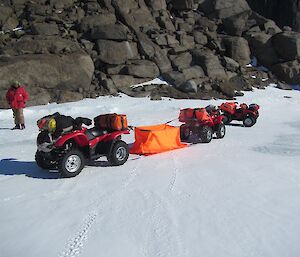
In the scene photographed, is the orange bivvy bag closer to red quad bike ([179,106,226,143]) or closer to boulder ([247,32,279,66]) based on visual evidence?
red quad bike ([179,106,226,143])

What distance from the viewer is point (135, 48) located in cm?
2550

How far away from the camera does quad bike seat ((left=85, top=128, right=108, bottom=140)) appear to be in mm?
8672

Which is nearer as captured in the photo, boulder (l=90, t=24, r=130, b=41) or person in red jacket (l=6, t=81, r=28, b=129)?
person in red jacket (l=6, t=81, r=28, b=129)

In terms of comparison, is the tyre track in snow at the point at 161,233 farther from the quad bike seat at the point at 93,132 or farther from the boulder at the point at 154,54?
the boulder at the point at 154,54

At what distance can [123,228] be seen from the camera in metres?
5.63

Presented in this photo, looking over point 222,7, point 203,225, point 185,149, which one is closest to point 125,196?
point 203,225

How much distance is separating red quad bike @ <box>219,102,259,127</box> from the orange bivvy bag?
22.7ft

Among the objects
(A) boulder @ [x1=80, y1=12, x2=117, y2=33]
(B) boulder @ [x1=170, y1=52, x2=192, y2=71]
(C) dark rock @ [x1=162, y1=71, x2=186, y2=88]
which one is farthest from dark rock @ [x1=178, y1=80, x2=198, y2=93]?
(A) boulder @ [x1=80, y1=12, x2=117, y2=33]

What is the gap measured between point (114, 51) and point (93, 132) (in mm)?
15947

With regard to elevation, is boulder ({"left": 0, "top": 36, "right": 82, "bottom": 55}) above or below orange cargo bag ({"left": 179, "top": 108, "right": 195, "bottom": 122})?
above

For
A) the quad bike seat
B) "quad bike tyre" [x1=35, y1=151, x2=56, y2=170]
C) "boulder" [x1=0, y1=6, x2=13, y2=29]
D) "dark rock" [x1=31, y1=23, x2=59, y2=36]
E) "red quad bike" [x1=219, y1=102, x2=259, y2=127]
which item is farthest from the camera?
"boulder" [x1=0, y1=6, x2=13, y2=29]

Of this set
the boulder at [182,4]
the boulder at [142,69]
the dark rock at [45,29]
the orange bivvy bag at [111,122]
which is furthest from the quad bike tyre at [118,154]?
the boulder at [182,4]

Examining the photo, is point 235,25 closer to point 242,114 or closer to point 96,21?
point 96,21

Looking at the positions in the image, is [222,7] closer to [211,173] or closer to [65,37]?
[65,37]
